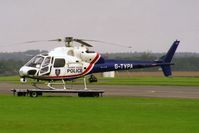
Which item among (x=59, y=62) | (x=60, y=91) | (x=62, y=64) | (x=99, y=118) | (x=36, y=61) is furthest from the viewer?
(x=36, y=61)

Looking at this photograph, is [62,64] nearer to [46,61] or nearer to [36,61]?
[46,61]

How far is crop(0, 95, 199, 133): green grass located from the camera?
71.5ft

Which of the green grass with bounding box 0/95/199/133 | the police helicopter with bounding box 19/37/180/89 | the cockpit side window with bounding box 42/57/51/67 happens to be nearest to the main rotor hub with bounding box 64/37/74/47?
the police helicopter with bounding box 19/37/180/89

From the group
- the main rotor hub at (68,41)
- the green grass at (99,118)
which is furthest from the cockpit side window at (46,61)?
the green grass at (99,118)

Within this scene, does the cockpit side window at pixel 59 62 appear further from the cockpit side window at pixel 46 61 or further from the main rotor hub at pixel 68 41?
the main rotor hub at pixel 68 41

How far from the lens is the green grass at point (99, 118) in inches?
858

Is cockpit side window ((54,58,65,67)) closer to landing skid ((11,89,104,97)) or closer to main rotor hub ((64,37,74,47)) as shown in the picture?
main rotor hub ((64,37,74,47))

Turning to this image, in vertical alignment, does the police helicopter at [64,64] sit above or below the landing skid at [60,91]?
above

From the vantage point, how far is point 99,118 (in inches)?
1000

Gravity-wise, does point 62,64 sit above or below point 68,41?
below

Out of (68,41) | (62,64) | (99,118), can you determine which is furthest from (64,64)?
(99,118)

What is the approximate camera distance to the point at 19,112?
27984mm

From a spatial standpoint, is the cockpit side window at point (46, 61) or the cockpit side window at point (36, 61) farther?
the cockpit side window at point (36, 61)

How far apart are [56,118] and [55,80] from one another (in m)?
19.7
